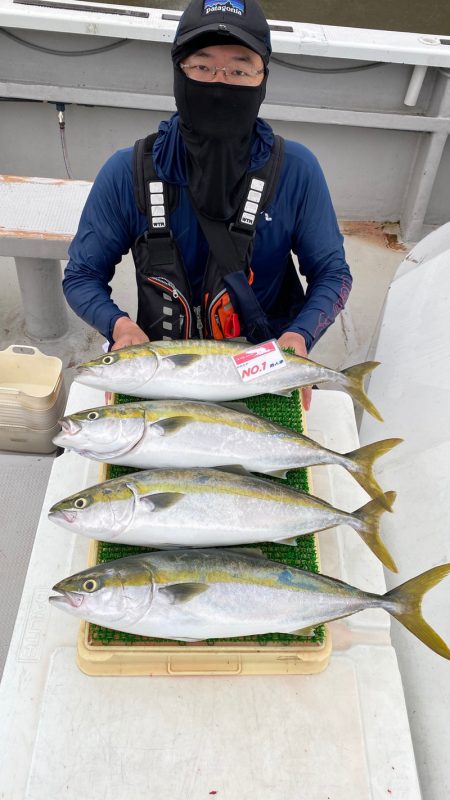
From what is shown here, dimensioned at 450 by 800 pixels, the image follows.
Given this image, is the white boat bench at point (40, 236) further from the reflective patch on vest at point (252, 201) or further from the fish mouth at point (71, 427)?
the fish mouth at point (71, 427)

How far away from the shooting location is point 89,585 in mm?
1573

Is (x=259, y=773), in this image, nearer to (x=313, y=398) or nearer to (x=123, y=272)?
(x=313, y=398)

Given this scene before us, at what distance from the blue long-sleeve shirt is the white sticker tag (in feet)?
1.35

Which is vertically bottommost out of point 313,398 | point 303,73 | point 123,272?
point 123,272

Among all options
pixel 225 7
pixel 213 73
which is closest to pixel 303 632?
pixel 213 73

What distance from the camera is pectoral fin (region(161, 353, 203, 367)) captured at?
6.91ft

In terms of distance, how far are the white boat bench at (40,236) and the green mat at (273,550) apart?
5.97 feet

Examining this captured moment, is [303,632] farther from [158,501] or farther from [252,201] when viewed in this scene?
[252,201]

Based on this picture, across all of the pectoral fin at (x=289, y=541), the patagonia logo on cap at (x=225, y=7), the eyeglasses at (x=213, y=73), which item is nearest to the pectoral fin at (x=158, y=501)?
the pectoral fin at (x=289, y=541)

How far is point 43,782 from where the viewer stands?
5.22ft

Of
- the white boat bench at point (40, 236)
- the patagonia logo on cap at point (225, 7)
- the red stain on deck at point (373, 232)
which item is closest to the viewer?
the patagonia logo on cap at point (225, 7)

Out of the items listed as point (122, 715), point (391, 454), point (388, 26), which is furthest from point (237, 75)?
point (388, 26)

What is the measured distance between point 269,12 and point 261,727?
9.80 metres

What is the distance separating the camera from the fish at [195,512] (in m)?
1.70
